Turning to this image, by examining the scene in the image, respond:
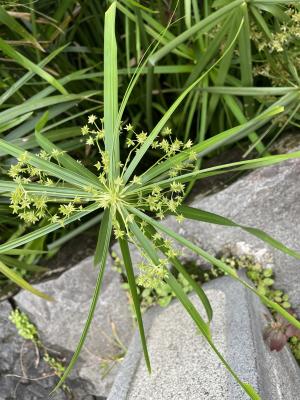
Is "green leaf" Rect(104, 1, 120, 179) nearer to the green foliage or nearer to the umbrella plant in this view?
the umbrella plant

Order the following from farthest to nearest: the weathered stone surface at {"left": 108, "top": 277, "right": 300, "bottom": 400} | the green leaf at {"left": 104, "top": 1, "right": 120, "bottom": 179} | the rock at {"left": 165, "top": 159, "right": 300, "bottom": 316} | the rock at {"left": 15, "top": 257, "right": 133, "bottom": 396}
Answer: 1. the rock at {"left": 15, "top": 257, "right": 133, "bottom": 396}
2. the rock at {"left": 165, "top": 159, "right": 300, "bottom": 316}
3. the weathered stone surface at {"left": 108, "top": 277, "right": 300, "bottom": 400}
4. the green leaf at {"left": 104, "top": 1, "right": 120, "bottom": 179}

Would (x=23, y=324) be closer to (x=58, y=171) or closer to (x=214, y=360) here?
(x=214, y=360)

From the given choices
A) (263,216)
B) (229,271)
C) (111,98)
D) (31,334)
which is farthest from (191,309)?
(31,334)

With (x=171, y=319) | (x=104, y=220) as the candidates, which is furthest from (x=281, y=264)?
(x=104, y=220)

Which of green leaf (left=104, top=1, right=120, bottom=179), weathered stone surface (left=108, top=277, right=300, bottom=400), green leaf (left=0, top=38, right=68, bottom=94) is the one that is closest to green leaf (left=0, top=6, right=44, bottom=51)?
green leaf (left=0, top=38, right=68, bottom=94)

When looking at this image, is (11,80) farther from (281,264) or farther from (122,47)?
(281,264)

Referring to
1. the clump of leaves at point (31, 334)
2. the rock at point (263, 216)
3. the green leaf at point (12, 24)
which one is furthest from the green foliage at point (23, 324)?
the green leaf at point (12, 24)
